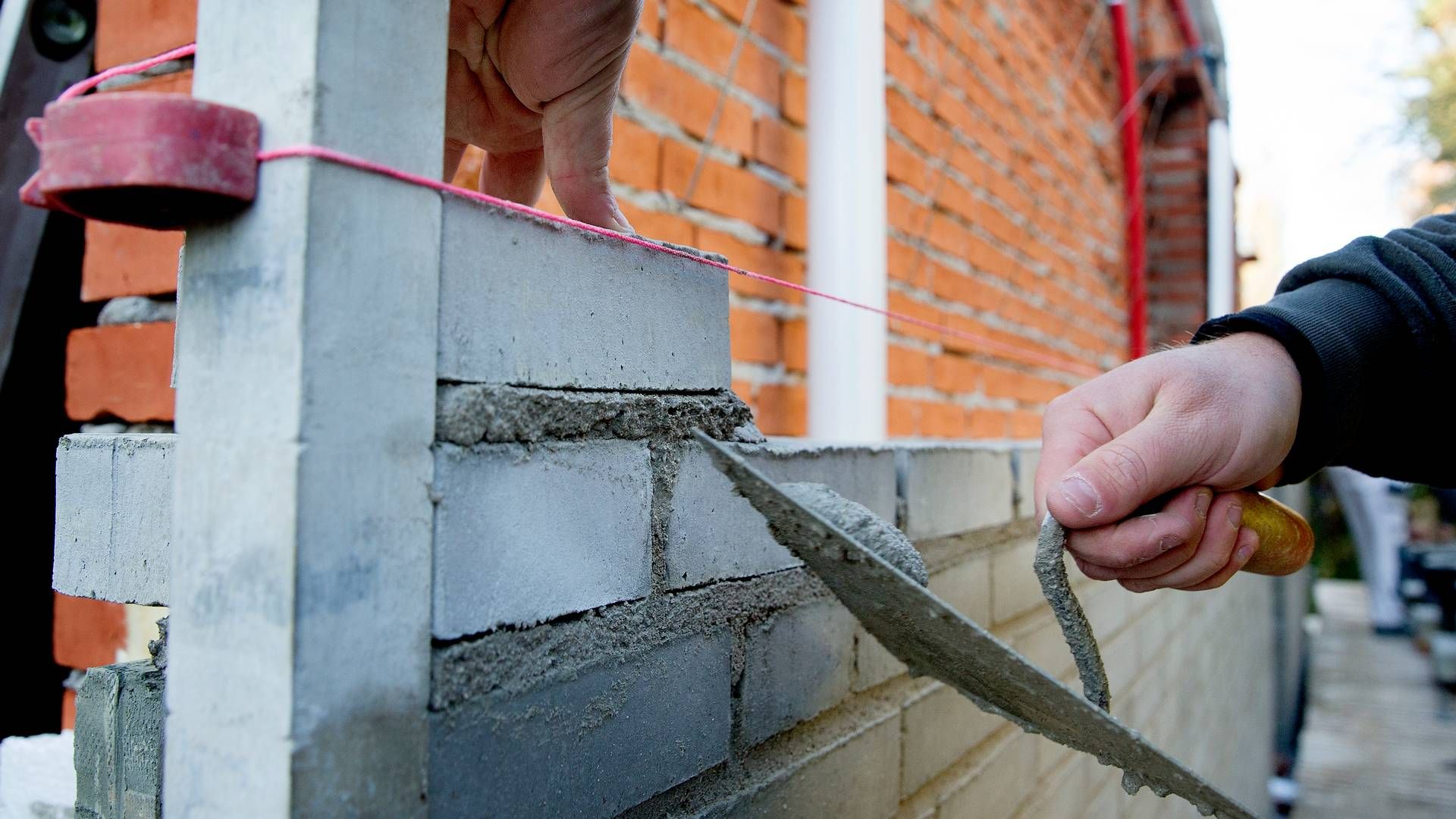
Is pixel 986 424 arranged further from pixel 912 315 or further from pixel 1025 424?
pixel 912 315

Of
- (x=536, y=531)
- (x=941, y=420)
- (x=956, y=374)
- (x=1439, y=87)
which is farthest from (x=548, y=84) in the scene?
(x=1439, y=87)

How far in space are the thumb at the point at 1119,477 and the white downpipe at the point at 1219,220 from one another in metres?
5.59

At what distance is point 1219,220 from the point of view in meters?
6.10

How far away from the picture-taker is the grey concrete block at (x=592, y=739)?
0.76 metres

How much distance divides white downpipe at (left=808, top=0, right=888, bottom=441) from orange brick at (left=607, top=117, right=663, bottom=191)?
0.55 meters

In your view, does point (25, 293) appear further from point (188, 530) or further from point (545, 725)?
point (545, 725)

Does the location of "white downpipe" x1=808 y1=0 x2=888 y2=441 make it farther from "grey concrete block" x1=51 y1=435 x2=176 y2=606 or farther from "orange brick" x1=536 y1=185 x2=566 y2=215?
"grey concrete block" x1=51 y1=435 x2=176 y2=606

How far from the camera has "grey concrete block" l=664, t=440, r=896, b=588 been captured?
3.40ft

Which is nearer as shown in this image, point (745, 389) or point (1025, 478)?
point (745, 389)

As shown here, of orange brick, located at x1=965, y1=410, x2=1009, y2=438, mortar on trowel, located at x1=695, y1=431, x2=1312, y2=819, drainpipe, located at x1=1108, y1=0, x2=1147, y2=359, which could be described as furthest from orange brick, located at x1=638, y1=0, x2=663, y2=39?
drainpipe, located at x1=1108, y1=0, x2=1147, y2=359

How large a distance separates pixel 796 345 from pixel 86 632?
58.2 inches

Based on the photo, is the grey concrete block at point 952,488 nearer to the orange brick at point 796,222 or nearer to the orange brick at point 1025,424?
the orange brick at point 796,222

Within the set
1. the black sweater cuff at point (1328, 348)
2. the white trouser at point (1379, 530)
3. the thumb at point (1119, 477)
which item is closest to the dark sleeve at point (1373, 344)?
the black sweater cuff at point (1328, 348)

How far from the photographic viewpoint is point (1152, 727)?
125 inches
